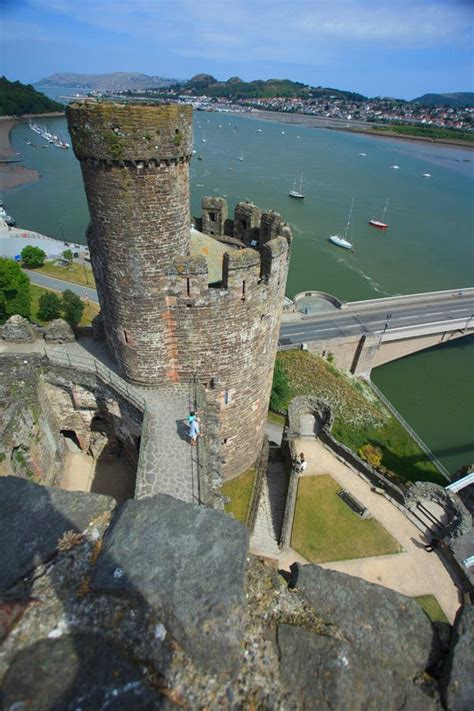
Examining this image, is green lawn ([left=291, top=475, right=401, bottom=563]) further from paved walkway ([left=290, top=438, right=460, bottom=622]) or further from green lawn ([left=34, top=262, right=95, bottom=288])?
green lawn ([left=34, top=262, right=95, bottom=288])

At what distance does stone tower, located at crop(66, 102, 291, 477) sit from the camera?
8266 millimetres

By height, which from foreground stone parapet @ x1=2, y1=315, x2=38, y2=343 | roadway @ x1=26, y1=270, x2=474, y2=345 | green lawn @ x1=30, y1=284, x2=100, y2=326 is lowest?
roadway @ x1=26, y1=270, x2=474, y2=345

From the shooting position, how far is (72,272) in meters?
43.1

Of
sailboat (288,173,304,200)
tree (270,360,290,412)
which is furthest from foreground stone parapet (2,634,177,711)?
sailboat (288,173,304,200)

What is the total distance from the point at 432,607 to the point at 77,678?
42.5ft

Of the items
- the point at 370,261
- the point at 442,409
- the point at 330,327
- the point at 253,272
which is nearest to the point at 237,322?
the point at 253,272

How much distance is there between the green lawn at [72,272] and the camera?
41219 mm

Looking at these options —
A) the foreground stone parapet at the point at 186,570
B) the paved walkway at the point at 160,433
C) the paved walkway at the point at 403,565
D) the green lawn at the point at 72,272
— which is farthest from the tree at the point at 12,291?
the foreground stone parapet at the point at 186,570

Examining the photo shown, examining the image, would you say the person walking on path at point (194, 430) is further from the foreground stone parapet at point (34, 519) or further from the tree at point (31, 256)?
the tree at point (31, 256)

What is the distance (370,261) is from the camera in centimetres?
5603

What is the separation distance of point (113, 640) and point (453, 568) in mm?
13802

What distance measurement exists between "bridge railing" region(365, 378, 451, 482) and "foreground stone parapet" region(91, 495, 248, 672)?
85.4 feet

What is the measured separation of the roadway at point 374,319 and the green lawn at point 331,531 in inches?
775

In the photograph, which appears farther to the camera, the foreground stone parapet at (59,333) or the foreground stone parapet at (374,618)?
the foreground stone parapet at (59,333)
